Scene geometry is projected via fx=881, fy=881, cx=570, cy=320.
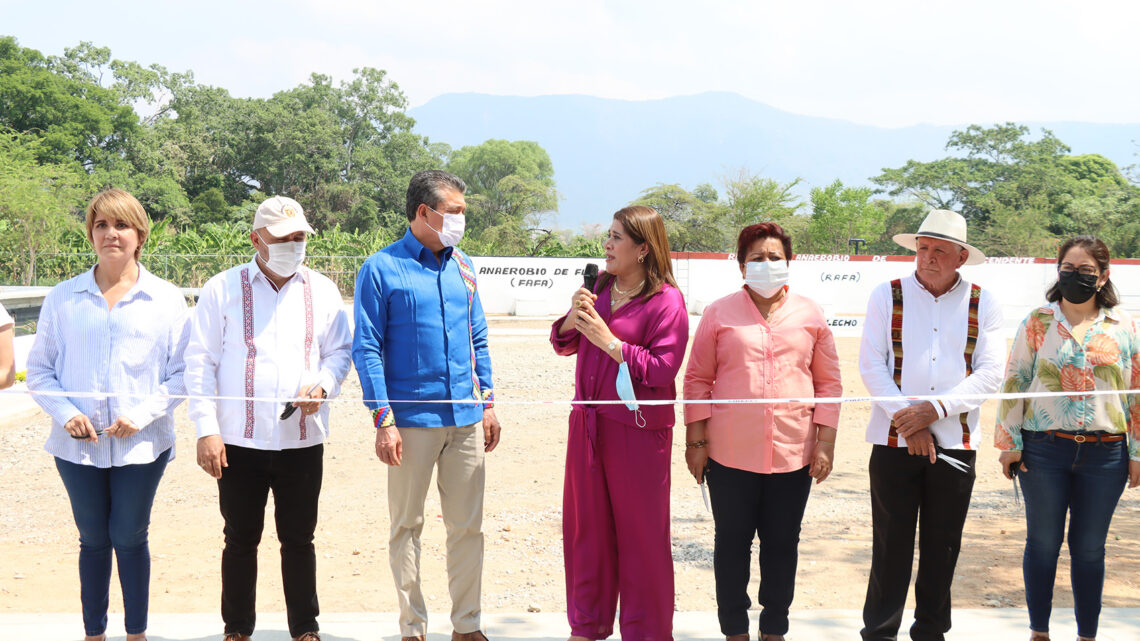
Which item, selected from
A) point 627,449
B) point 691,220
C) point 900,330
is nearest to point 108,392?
point 627,449

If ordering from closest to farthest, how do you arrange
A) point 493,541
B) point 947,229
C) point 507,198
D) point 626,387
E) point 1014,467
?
point 626,387 → point 947,229 → point 1014,467 → point 493,541 → point 507,198

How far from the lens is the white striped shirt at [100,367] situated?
3111 mm


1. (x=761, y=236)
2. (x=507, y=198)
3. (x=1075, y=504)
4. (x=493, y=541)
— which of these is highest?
(x=507, y=198)

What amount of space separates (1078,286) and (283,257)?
299 centimetres

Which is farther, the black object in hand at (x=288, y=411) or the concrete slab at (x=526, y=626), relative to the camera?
the concrete slab at (x=526, y=626)

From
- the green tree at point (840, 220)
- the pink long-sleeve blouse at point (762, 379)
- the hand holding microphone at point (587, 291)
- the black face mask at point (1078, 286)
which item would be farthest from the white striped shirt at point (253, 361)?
the green tree at point (840, 220)

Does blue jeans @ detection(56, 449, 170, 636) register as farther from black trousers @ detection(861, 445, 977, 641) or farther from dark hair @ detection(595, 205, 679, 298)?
black trousers @ detection(861, 445, 977, 641)

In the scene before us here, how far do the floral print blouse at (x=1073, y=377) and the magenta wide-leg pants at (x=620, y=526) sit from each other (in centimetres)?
134

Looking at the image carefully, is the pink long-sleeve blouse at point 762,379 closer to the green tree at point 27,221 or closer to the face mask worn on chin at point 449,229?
the face mask worn on chin at point 449,229

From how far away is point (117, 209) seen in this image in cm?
317

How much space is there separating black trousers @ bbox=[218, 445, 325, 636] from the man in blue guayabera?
304 millimetres

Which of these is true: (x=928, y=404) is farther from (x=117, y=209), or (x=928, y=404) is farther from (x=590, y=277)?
(x=117, y=209)

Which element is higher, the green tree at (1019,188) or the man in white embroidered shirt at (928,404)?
the green tree at (1019,188)

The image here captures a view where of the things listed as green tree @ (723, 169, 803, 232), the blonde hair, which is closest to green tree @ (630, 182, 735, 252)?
green tree @ (723, 169, 803, 232)
